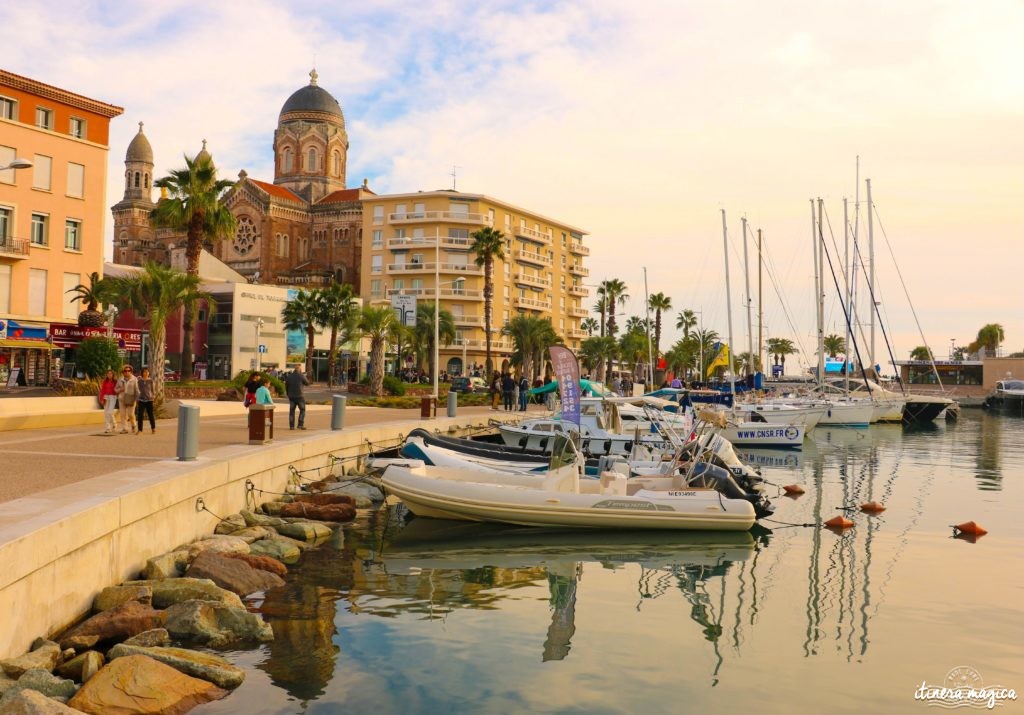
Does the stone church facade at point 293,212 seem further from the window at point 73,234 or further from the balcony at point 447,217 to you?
the window at point 73,234

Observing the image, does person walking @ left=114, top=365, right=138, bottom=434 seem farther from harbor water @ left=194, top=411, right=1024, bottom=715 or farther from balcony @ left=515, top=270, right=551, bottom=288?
balcony @ left=515, top=270, right=551, bottom=288

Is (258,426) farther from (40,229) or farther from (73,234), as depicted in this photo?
(73,234)

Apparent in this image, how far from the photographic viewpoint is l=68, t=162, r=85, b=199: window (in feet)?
153

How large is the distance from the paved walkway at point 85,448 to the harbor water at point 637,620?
343 cm

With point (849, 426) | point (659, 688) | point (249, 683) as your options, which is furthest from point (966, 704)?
point (849, 426)

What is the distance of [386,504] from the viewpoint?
2020 cm

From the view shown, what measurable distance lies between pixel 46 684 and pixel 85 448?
10.3 m

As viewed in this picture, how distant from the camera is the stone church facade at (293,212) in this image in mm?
91938

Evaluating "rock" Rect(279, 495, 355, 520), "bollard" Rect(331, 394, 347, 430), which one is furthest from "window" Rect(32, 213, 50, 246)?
"rock" Rect(279, 495, 355, 520)

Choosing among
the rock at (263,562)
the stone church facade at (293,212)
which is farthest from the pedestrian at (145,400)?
the stone church facade at (293,212)

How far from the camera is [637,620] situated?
1163 cm

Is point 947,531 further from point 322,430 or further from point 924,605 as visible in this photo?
point 322,430

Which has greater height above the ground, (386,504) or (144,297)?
(144,297)

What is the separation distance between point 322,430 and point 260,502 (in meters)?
7.42
